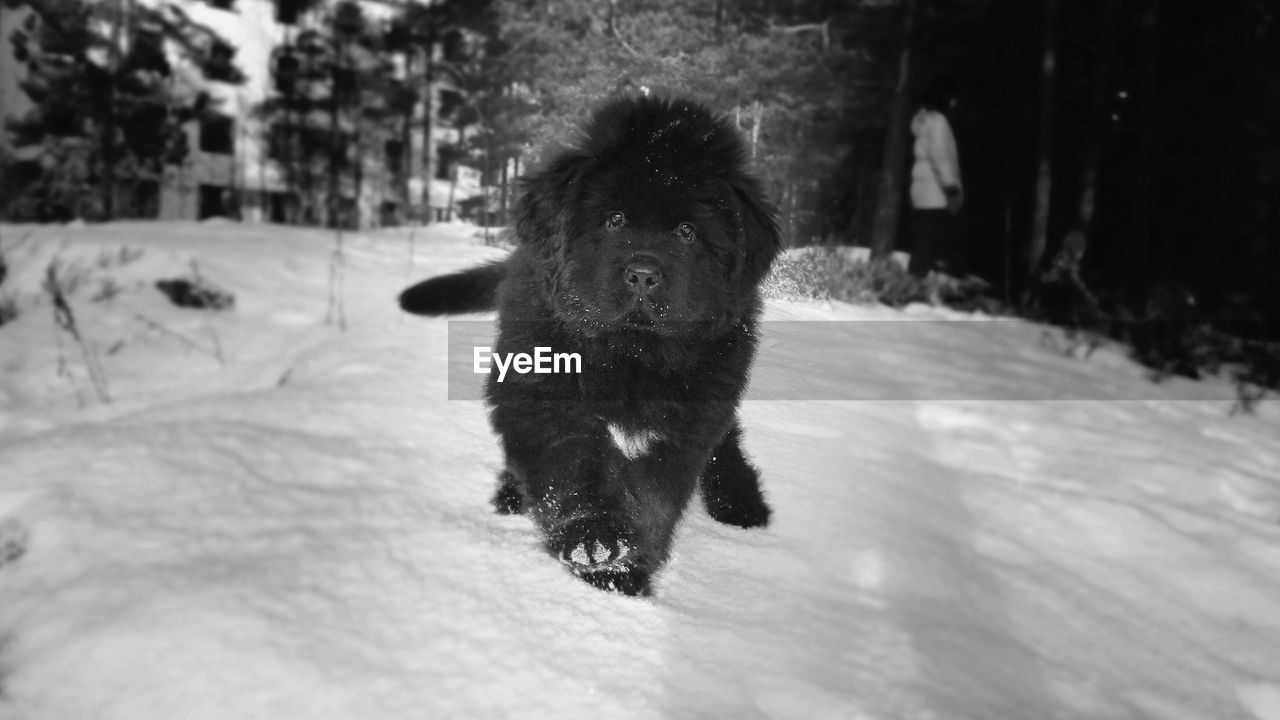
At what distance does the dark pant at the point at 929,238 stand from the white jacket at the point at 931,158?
0.11m

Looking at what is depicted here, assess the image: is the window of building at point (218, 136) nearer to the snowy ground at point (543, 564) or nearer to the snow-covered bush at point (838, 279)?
the snowy ground at point (543, 564)

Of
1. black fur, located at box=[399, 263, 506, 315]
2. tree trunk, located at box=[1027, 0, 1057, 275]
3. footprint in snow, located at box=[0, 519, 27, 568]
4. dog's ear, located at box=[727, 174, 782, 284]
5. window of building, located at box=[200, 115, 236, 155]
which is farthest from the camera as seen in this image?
tree trunk, located at box=[1027, 0, 1057, 275]

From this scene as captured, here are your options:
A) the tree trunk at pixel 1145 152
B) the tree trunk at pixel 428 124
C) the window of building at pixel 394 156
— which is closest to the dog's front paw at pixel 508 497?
the tree trunk at pixel 428 124

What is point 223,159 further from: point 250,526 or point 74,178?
point 250,526

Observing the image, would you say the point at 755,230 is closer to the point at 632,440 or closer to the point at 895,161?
the point at 632,440

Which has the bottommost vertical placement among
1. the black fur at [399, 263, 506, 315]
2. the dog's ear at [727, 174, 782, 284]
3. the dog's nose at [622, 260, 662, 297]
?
the black fur at [399, 263, 506, 315]

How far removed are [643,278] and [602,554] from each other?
1.94ft

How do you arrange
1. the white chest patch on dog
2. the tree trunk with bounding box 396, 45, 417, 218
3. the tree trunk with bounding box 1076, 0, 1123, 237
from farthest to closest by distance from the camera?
the tree trunk with bounding box 1076, 0, 1123, 237 < the tree trunk with bounding box 396, 45, 417, 218 < the white chest patch on dog

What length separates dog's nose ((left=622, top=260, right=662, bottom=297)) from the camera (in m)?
1.30

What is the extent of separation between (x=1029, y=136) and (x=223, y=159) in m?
5.15

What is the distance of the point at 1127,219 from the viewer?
891 cm

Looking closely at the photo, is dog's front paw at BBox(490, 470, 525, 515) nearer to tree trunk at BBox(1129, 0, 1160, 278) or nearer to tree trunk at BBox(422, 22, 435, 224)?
tree trunk at BBox(422, 22, 435, 224)

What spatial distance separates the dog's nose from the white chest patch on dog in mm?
357

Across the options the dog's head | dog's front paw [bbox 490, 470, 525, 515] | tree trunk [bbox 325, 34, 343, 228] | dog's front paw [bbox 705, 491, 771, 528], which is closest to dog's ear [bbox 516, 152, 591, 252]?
the dog's head
